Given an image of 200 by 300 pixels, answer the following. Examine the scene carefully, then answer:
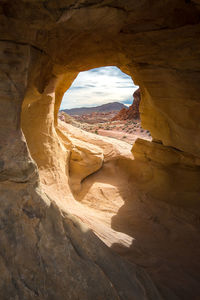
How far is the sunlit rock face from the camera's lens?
79.9 inches

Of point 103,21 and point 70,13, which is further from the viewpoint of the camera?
point 103,21

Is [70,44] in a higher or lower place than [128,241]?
higher

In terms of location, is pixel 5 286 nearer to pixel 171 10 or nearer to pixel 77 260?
pixel 77 260

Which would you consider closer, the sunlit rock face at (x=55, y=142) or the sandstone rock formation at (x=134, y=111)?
the sunlit rock face at (x=55, y=142)

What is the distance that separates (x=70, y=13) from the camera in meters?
2.16

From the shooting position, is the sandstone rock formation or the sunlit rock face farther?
the sandstone rock formation

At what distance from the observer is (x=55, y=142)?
5.29m

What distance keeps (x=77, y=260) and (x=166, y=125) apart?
3.54 meters

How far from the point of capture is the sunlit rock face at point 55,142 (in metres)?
2.03

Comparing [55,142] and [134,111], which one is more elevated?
[134,111]

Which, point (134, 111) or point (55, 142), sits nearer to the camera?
point (55, 142)

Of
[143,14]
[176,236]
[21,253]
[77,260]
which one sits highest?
[143,14]

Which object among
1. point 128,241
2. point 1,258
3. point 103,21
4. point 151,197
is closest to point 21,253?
point 1,258

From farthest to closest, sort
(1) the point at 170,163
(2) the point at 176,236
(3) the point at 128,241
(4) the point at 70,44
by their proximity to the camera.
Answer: (1) the point at 170,163 < (2) the point at 176,236 < (3) the point at 128,241 < (4) the point at 70,44
